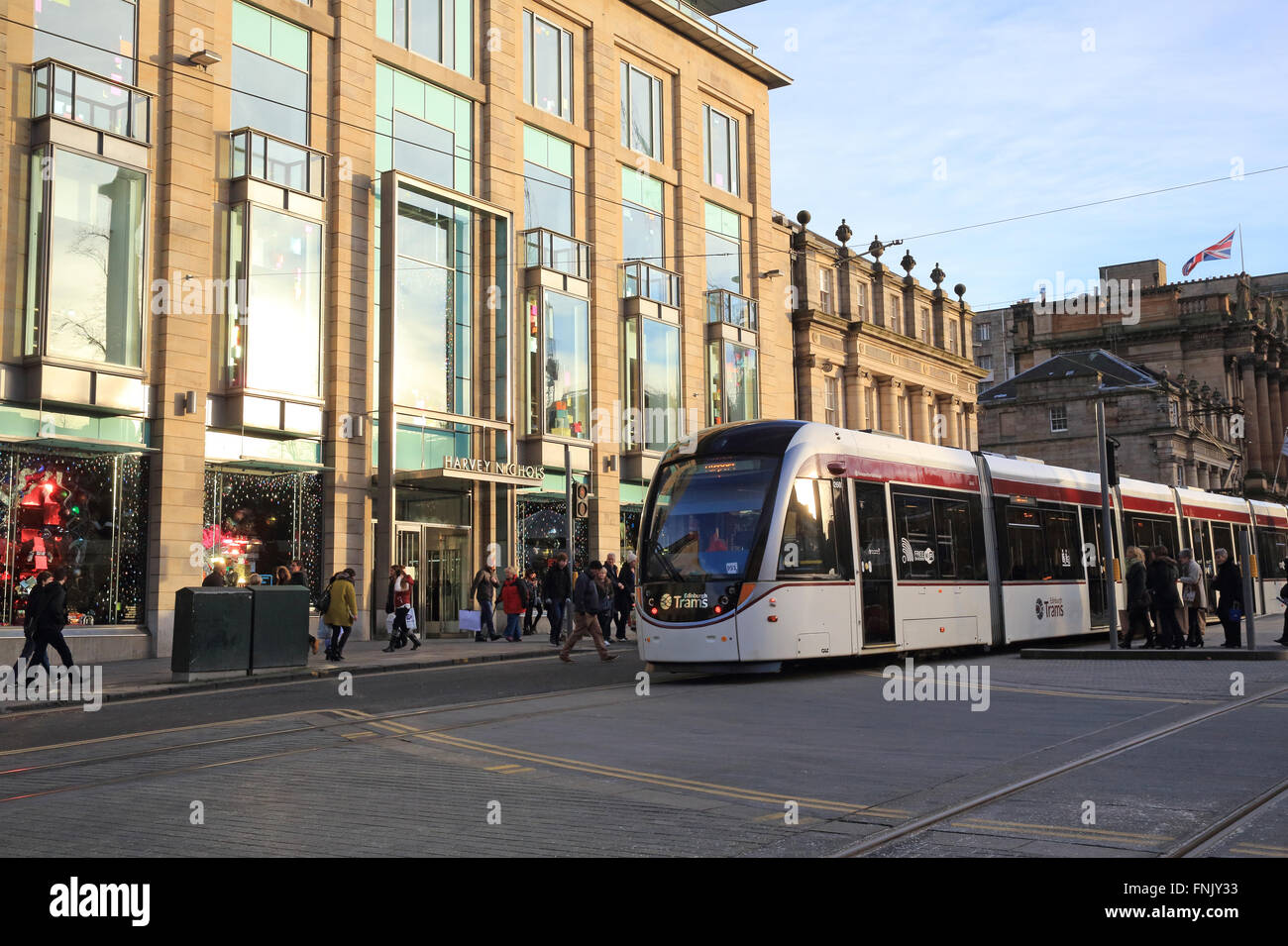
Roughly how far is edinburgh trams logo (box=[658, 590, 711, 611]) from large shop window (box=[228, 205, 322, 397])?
11938 mm

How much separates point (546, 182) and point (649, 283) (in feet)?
14.9

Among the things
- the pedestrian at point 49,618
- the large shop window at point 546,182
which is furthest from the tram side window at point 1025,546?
the large shop window at point 546,182

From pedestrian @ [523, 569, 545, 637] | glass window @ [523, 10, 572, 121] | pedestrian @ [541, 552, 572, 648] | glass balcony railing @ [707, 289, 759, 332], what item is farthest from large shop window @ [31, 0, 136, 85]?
glass balcony railing @ [707, 289, 759, 332]

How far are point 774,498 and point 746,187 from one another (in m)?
27.9

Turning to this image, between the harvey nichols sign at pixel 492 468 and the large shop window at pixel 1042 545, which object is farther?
the harvey nichols sign at pixel 492 468

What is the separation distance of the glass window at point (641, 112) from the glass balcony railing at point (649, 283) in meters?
3.68

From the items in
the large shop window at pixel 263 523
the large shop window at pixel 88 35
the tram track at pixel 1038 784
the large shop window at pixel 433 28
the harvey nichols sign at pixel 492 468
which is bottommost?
the tram track at pixel 1038 784

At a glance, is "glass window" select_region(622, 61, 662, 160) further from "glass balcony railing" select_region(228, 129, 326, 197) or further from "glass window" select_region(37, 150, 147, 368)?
"glass window" select_region(37, 150, 147, 368)

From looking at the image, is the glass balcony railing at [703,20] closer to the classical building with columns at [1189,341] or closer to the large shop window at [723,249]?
the large shop window at [723,249]

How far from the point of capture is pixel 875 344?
48906 mm

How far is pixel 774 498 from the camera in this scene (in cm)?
1538

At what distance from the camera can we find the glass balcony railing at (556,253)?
31.1 metres

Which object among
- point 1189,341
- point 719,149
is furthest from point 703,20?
point 1189,341
